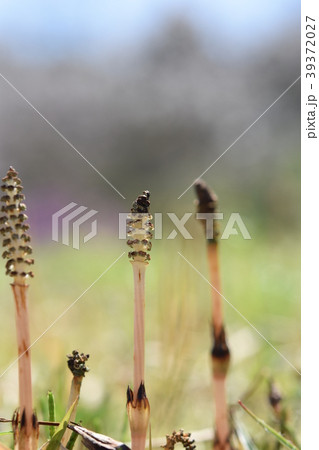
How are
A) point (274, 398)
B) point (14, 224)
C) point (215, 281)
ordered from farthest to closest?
1. point (274, 398)
2. point (215, 281)
3. point (14, 224)

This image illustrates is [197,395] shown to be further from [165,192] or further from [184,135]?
[184,135]

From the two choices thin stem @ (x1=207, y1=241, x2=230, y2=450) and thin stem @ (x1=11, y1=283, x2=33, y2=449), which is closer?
thin stem @ (x1=11, y1=283, x2=33, y2=449)

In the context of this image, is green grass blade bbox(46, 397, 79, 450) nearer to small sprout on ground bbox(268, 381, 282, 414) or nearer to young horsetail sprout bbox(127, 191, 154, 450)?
young horsetail sprout bbox(127, 191, 154, 450)

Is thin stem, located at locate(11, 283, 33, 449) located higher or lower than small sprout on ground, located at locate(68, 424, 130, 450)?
higher

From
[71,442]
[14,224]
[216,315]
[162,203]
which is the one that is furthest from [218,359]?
[162,203]

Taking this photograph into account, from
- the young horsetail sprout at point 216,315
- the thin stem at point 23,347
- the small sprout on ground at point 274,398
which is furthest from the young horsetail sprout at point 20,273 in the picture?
the small sprout on ground at point 274,398

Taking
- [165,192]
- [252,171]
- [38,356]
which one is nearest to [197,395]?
[38,356]

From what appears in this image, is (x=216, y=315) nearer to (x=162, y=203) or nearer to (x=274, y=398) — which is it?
(x=274, y=398)

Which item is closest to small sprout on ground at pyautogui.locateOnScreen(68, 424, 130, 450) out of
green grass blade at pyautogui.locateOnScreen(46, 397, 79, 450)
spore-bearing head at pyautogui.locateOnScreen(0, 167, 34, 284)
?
green grass blade at pyautogui.locateOnScreen(46, 397, 79, 450)
